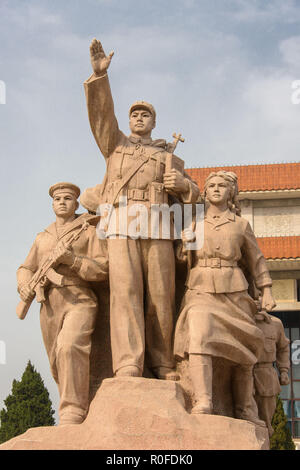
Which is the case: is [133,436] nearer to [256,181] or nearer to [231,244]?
[231,244]

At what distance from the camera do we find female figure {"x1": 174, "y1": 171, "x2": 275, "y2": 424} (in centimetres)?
591

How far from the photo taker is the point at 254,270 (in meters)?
6.65

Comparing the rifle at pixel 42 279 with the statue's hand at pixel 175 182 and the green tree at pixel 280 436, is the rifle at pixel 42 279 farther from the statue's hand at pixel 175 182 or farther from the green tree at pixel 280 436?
the green tree at pixel 280 436

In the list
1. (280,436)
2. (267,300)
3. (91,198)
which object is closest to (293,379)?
(280,436)

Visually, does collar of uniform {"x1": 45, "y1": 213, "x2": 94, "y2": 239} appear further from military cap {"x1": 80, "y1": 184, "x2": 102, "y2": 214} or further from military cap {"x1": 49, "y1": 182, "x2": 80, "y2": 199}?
military cap {"x1": 49, "y1": 182, "x2": 80, "y2": 199}

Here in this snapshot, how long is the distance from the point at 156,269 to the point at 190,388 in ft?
3.62

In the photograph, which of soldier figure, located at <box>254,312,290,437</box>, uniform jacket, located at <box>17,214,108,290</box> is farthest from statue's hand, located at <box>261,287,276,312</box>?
uniform jacket, located at <box>17,214,108,290</box>

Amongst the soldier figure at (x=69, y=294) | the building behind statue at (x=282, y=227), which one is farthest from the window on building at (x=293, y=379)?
the soldier figure at (x=69, y=294)

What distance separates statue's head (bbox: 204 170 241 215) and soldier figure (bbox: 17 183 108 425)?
1.14m

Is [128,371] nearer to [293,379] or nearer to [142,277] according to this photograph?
[142,277]

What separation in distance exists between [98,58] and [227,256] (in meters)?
2.16
